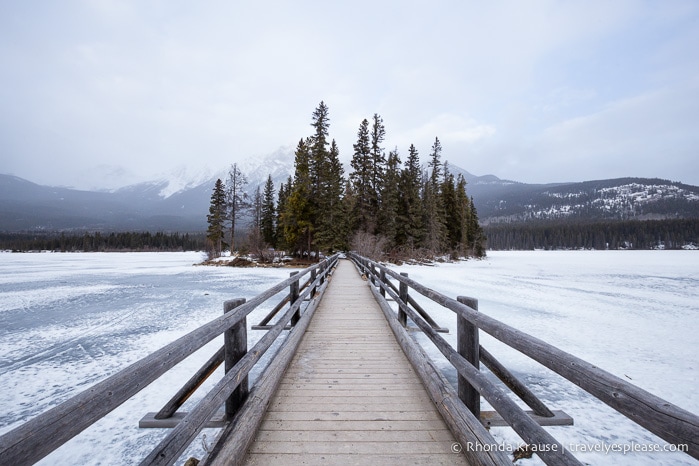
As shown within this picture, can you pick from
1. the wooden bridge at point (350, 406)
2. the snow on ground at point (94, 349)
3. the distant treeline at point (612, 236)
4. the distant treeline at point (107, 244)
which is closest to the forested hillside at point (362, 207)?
the snow on ground at point (94, 349)

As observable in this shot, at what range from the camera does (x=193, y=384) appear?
352 cm

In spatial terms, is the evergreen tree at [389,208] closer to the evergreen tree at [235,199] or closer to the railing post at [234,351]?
the evergreen tree at [235,199]

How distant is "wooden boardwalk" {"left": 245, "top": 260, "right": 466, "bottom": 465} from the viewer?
108 inches

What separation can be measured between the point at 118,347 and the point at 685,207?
9247 inches

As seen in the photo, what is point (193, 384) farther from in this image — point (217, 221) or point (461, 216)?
point (461, 216)

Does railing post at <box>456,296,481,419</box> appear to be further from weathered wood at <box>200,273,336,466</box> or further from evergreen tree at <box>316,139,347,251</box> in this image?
evergreen tree at <box>316,139,347,251</box>

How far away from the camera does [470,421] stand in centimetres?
269

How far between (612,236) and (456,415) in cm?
13295

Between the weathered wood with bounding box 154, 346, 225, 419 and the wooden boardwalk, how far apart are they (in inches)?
32.2

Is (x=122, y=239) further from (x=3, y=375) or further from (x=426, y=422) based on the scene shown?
(x=426, y=422)

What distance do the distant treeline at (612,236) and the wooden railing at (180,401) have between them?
129 m

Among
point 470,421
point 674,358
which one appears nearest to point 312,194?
point 674,358

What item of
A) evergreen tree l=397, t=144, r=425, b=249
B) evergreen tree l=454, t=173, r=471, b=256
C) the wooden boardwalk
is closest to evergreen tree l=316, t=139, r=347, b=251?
evergreen tree l=397, t=144, r=425, b=249

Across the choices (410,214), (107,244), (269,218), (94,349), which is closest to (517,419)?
(94,349)
